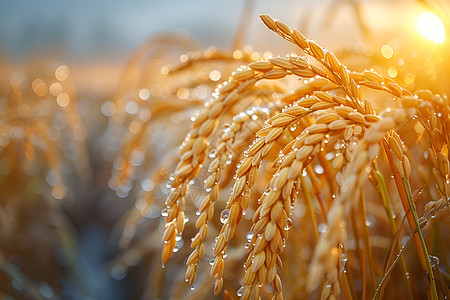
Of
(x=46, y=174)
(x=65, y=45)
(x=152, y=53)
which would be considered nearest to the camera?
(x=46, y=174)

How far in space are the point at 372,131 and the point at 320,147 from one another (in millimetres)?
93

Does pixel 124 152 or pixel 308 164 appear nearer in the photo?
pixel 308 164

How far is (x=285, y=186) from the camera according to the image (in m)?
0.51

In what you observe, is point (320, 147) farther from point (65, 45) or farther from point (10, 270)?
point (65, 45)

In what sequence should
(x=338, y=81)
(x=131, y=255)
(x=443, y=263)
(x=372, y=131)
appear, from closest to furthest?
(x=372, y=131)
(x=338, y=81)
(x=443, y=263)
(x=131, y=255)

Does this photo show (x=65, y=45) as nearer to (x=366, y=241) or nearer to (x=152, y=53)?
(x=152, y=53)

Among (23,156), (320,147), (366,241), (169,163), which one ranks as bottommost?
(23,156)

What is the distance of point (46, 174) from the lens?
82.0 inches

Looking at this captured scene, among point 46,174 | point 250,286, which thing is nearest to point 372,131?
point 250,286

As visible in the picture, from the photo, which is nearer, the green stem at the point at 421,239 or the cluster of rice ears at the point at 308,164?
the cluster of rice ears at the point at 308,164

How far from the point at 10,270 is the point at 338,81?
3.24ft

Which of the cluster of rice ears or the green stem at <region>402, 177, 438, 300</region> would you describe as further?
the green stem at <region>402, 177, 438, 300</region>

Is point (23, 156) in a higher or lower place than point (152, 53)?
lower

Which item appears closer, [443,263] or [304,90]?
[304,90]
